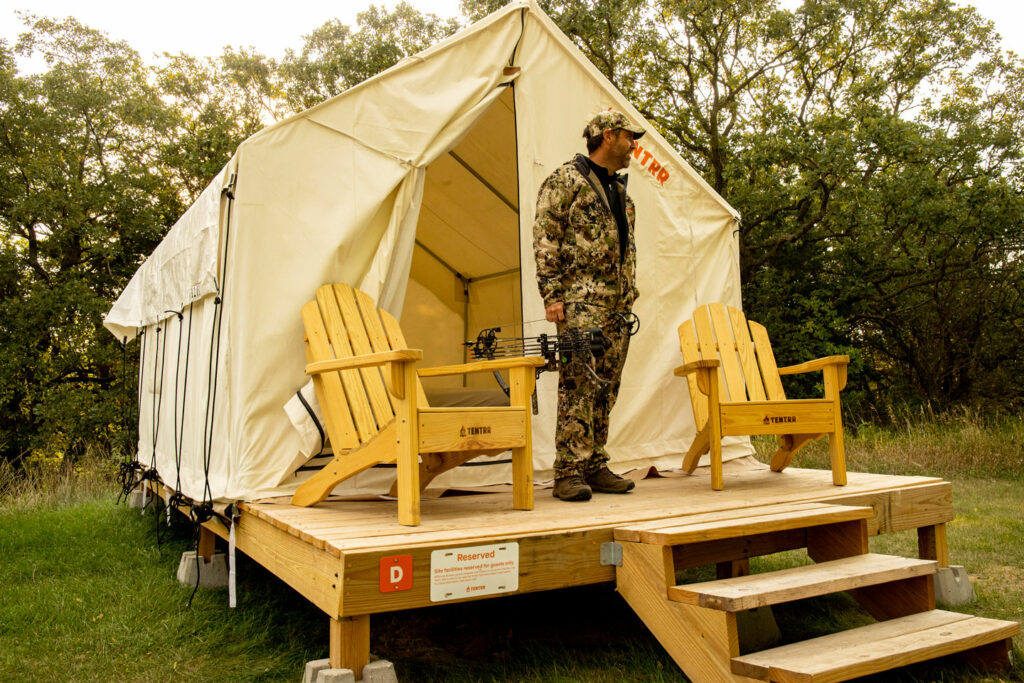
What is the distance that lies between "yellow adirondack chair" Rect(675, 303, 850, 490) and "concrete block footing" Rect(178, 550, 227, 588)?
2.22m

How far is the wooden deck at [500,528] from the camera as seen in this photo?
6.31 feet

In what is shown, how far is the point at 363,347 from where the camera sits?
310 cm

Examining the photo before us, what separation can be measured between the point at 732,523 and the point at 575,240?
1.35 m

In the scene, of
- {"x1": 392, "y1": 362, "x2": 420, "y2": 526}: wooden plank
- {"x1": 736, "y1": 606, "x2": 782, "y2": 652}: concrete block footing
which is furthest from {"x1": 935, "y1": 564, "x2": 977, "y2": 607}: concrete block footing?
{"x1": 392, "y1": 362, "x2": 420, "y2": 526}: wooden plank

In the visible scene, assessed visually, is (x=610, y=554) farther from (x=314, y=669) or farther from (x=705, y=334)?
(x=705, y=334)

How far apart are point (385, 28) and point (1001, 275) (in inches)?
498

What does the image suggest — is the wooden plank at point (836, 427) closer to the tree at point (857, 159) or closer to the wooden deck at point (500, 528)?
the wooden deck at point (500, 528)

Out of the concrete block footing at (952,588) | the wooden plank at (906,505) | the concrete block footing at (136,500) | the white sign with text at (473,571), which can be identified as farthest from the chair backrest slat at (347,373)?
the concrete block footing at (136,500)

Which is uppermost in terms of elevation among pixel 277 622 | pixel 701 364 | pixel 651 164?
pixel 651 164

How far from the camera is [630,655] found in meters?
2.50

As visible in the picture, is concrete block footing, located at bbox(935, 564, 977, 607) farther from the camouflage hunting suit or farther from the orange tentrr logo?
the orange tentrr logo

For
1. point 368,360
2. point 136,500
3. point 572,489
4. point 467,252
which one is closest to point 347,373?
point 368,360

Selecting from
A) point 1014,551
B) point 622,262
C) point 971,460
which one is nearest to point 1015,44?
point 971,460

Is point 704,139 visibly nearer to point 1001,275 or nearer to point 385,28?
point 1001,275
